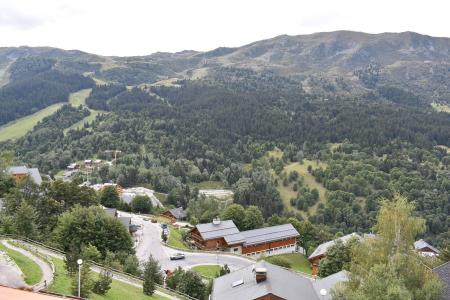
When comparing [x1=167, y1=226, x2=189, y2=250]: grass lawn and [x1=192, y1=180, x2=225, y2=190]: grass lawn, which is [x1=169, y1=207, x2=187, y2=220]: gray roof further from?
[x1=192, y1=180, x2=225, y2=190]: grass lawn

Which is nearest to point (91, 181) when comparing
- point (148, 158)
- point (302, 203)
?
point (148, 158)

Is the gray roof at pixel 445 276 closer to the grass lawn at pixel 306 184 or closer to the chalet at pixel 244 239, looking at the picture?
the chalet at pixel 244 239

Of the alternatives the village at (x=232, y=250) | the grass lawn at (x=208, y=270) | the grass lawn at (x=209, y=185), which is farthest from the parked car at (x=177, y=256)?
the grass lawn at (x=209, y=185)

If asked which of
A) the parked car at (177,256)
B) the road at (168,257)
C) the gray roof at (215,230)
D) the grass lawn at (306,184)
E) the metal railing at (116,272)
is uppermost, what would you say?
the metal railing at (116,272)

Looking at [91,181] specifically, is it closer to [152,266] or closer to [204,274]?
[204,274]

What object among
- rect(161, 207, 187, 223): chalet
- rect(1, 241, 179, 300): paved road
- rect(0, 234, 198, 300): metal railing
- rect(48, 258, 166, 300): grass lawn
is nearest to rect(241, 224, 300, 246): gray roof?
rect(161, 207, 187, 223): chalet
